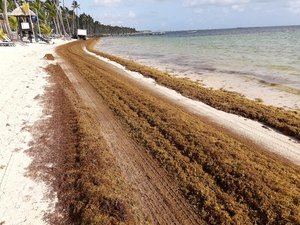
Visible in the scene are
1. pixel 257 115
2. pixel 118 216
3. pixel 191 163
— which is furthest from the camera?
pixel 257 115

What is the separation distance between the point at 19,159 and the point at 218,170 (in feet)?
19.0

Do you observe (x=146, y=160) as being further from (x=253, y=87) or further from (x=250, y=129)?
(x=253, y=87)

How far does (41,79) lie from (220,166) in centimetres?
1682

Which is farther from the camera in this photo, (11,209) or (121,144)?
(121,144)

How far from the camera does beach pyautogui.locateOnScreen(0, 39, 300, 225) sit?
7.34m

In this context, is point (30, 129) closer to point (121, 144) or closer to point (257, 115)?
point (121, 144)

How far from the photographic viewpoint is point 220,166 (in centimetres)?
904

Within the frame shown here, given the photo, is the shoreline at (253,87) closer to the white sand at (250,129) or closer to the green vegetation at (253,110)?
the green vegetation at (253,110)

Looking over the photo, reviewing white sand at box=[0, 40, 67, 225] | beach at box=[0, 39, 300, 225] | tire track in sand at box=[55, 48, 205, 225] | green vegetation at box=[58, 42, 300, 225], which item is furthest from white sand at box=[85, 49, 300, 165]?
white sand at box=[0, 40, 67, 225]

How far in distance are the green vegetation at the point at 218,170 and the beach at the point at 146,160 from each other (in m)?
0.03

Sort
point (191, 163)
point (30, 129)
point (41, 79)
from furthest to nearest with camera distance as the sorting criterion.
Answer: point (41, 79), point (30, 129), point (191, 163)

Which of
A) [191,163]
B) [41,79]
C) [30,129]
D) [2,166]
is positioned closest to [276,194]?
[191,163]

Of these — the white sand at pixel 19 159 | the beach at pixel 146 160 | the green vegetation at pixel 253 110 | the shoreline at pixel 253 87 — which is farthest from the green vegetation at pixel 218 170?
the shoreline at pixel 253 87

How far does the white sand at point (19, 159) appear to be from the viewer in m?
7.50
